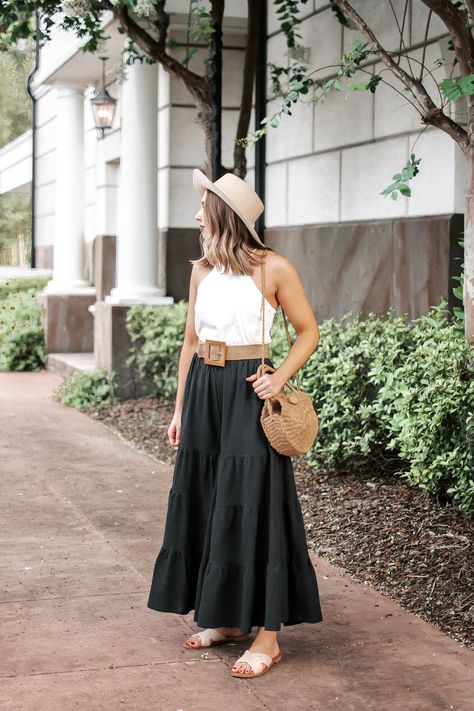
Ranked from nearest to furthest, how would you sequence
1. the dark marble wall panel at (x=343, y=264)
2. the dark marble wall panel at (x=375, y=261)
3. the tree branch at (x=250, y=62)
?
the dark marble wall panel at (x=375, y=261) → the dark marble wall panel at (x=343, y=264) → the tree branch at (x=250, y=62)

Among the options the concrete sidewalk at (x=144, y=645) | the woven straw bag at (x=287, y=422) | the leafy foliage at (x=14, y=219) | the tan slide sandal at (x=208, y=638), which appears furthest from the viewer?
the leafy foliage at (x=14, y=219)

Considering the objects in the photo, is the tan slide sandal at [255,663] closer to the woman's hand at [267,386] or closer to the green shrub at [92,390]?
the woman's hand at [267,386]

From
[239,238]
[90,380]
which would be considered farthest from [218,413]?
[90,380]

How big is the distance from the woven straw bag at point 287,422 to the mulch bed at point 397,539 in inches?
47.0

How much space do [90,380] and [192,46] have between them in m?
3.74

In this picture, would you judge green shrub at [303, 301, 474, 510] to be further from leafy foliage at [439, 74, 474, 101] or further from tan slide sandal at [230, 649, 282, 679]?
tan slide sandal at [230, 649, 282, 679]

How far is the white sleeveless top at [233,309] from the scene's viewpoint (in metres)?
4.27

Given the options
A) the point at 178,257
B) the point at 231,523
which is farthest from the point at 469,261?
the point at 178,257

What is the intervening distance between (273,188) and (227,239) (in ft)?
21.7

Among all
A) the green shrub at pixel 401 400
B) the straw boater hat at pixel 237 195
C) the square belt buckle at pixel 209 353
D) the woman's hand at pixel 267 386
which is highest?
the straw boater hat at pixel 237 195

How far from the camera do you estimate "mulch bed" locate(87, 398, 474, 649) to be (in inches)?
200

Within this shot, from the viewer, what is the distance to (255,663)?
4.21 m

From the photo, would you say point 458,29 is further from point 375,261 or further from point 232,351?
point 375,261

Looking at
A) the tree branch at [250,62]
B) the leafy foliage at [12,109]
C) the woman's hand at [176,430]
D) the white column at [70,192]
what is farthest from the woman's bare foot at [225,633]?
the leafy foliage at [12,109]
